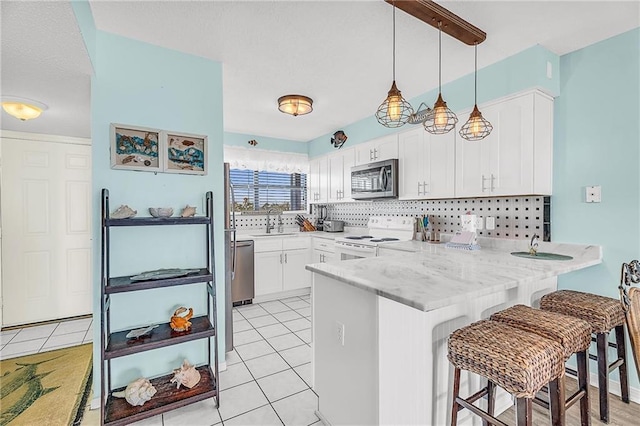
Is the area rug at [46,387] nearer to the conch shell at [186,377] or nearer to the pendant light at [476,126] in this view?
the conch shell at [186,377]

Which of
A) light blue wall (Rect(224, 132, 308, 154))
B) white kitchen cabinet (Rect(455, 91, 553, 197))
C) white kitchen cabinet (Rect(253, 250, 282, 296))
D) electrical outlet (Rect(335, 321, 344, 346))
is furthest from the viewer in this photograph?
light blue wall (Rect(224, 132, 308, 154))

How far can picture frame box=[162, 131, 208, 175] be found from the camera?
A: 2.25 meters

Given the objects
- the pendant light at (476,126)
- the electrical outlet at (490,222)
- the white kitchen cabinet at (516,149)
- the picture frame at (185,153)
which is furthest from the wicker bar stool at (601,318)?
the picture frame at (185,153)

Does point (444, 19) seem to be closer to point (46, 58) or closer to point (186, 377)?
point (46, 58)

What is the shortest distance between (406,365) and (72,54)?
2515 mm

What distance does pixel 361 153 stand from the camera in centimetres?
412

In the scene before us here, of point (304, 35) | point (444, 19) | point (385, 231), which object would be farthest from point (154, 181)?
point (385, 231)

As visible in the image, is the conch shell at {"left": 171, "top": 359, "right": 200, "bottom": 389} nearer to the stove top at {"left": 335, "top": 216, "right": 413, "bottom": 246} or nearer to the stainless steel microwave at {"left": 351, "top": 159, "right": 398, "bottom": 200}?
the stove top at {"left": 335, "top": 216, "right": 413, "bottom": 246}

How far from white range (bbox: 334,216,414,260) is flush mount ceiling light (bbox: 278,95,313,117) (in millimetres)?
1655

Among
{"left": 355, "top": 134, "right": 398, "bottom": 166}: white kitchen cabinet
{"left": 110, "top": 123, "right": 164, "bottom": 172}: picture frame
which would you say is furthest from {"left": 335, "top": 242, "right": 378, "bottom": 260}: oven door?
{"left": 110, "top": 123, "right": 164, "bottom": 172}: picture frame

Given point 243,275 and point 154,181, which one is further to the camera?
point 243,275

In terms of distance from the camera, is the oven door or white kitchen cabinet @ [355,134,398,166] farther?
white kitchen cabinet @ [355,134,398,166]

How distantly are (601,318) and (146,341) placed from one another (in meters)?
2.66

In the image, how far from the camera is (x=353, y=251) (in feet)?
12.2
